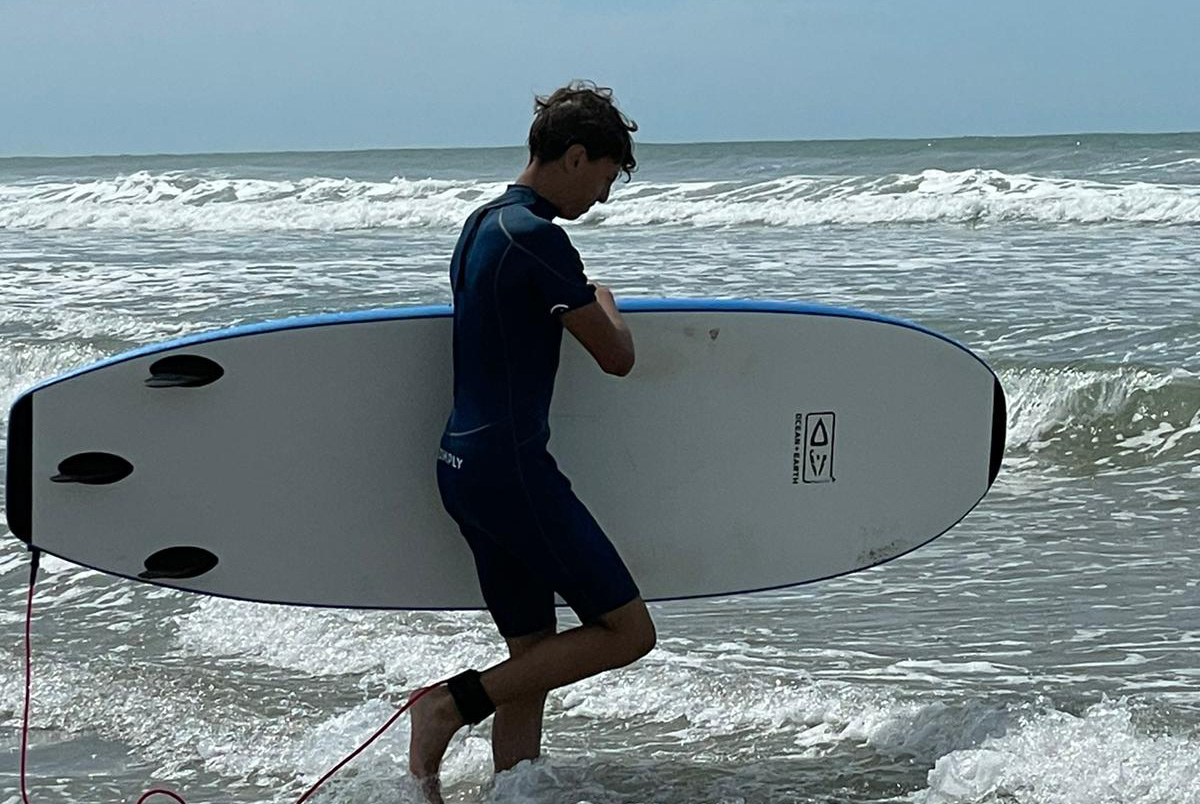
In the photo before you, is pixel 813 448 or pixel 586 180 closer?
pixel 586 180

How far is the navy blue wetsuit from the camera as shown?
2.57 m

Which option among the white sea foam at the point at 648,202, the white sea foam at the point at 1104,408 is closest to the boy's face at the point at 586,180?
the white sea foam at the point at 1104,408

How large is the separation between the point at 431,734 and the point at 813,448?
1147 millimetres

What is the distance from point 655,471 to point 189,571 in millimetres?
1019

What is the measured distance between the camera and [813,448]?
3.52m

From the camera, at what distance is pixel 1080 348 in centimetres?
834

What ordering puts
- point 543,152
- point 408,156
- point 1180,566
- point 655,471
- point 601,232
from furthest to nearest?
point 408,156, point 601,232, point 1180,566, point 655,471, point 543,152

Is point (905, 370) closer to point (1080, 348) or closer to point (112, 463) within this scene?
point (112, 463)

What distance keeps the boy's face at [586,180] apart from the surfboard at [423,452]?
61 centimetres

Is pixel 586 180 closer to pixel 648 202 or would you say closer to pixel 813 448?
pixel 813 448

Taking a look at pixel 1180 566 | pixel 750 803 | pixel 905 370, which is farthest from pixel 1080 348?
pixel 750 803

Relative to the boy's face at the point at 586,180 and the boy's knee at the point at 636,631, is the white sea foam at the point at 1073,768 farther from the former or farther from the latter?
the boy's face at the point at 586,180

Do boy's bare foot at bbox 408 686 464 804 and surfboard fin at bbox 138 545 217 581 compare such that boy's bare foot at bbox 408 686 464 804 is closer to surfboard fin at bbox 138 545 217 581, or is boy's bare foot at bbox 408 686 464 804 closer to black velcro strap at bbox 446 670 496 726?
black velcro strap at bbox 446 670 496 726

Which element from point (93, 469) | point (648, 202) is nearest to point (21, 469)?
point (93, 469)
